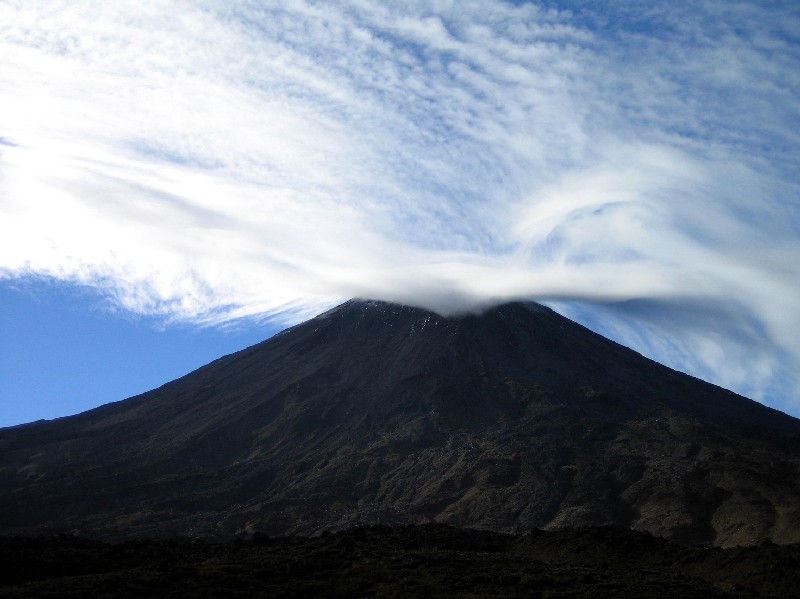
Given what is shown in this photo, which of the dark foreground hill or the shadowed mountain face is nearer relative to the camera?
the dark foreground hill

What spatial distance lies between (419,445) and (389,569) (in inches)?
1959

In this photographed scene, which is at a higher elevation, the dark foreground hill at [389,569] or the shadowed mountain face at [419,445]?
the shadowed mountain face at [419,445]

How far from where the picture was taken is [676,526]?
66.9m

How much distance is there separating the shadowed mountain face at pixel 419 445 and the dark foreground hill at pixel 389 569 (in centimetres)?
2408

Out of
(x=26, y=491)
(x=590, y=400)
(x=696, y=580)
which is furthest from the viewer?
(x=590, y=400)

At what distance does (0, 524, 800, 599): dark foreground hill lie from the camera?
34.0 meters

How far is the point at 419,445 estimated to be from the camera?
87250 millimetres

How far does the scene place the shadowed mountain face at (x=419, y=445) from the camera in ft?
235

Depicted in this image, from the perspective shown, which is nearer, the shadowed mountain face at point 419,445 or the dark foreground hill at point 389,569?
the dark foreground hill at point 389,569

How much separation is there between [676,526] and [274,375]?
5432cm

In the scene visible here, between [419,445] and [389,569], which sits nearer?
[389,569]

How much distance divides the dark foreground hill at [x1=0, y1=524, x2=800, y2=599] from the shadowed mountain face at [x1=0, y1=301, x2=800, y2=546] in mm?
24076

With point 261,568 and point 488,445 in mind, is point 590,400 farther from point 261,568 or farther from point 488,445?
point 261,568

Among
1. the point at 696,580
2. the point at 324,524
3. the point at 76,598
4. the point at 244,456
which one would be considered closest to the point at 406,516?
the point at 324,524
